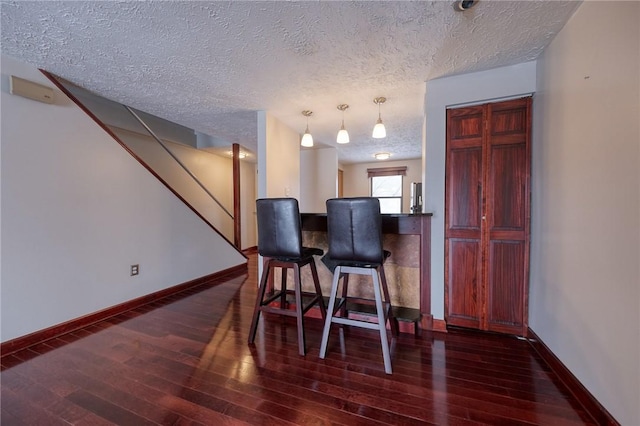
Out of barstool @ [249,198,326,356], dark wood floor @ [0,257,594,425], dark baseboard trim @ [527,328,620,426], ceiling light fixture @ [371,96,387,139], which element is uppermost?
ceiling light fixture @ [371,96,387,139]

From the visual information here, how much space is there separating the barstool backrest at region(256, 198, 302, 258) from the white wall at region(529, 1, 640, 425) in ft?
5.61

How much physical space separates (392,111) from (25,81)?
3.36 metres

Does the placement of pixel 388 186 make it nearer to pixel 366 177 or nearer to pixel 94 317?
pixel 366 177

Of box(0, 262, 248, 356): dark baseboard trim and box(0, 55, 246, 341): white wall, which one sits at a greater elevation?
box(0, 55, 246, 341): white wall

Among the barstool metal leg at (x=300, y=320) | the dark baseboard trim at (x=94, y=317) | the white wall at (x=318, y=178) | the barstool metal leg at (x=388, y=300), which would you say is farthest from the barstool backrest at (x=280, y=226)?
the white wall at (x=318, y=178)

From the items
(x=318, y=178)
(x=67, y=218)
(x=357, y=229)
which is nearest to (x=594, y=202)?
(x=357, y=229)

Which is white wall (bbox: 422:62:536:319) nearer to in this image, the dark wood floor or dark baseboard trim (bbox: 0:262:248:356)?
the dark wood floor

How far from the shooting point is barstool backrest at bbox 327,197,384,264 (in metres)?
1.73

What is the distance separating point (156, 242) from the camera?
119 inches

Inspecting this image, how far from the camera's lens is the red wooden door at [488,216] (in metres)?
2.02

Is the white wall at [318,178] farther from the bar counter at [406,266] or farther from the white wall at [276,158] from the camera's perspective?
the bar counter at [406,266]

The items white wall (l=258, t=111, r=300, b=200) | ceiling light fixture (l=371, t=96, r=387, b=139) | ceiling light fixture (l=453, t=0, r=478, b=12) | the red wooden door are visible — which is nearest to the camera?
ceiling light fixture (l=453, t=0, r=478, b=12)

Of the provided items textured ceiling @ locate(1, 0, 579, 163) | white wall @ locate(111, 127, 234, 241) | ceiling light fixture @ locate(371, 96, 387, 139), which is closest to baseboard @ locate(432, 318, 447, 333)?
ceiling light fixture @ locate(371, 96, 387, 139)

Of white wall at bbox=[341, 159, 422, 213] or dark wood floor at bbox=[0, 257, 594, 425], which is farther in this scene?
white wall at bbox=[341, 159, 422, 213]
